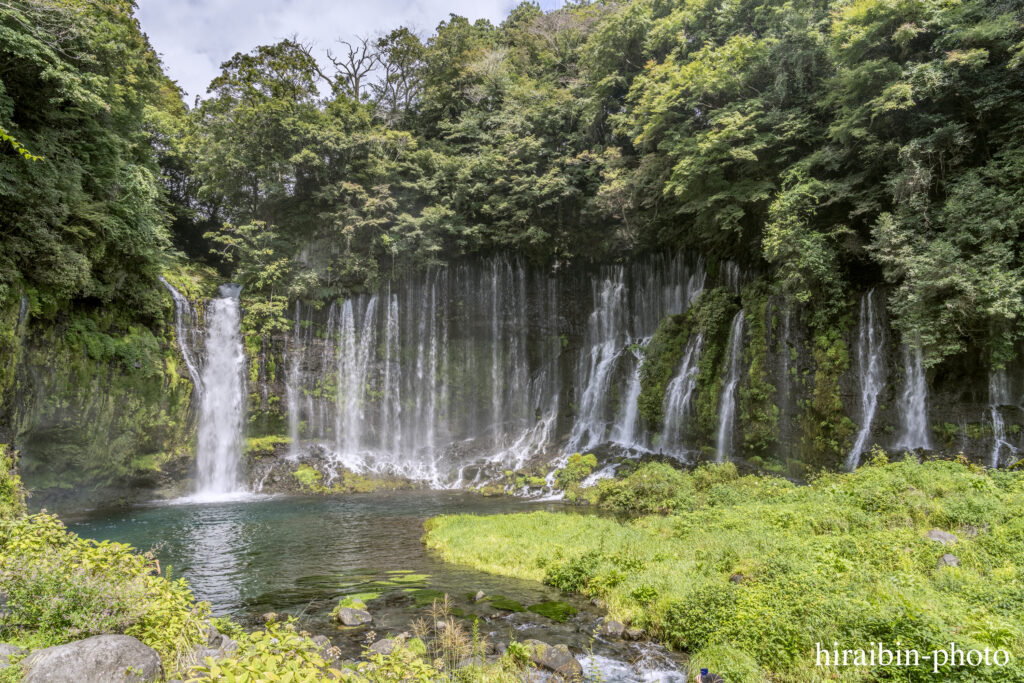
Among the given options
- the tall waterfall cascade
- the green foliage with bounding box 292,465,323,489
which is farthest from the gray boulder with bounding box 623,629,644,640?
the green foliage with bounding box 292,465,323,489

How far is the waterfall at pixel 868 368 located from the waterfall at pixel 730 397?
4258 mm

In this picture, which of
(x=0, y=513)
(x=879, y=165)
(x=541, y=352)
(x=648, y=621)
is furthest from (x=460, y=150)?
(x=648, y=621)

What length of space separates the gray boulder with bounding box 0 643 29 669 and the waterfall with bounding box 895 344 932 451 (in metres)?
20.0

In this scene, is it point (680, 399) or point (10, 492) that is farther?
point (680, 399)

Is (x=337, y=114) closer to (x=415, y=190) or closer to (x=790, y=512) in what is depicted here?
(x=415, y=190)

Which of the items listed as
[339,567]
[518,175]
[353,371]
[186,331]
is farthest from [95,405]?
[518,175]

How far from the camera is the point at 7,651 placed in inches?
181

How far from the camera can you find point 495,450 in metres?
29.4

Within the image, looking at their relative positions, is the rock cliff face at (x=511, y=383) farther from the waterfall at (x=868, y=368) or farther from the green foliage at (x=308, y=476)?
the green foliage at (x=308, y=476)

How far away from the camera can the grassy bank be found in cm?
531

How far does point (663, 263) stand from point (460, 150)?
13.8 metres

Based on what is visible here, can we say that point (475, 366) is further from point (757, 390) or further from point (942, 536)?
point (942, 536)

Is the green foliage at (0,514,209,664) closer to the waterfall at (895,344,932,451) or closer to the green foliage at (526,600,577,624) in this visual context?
the green foliage at (526,600,577,624)

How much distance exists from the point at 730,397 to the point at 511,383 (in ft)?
44.1
